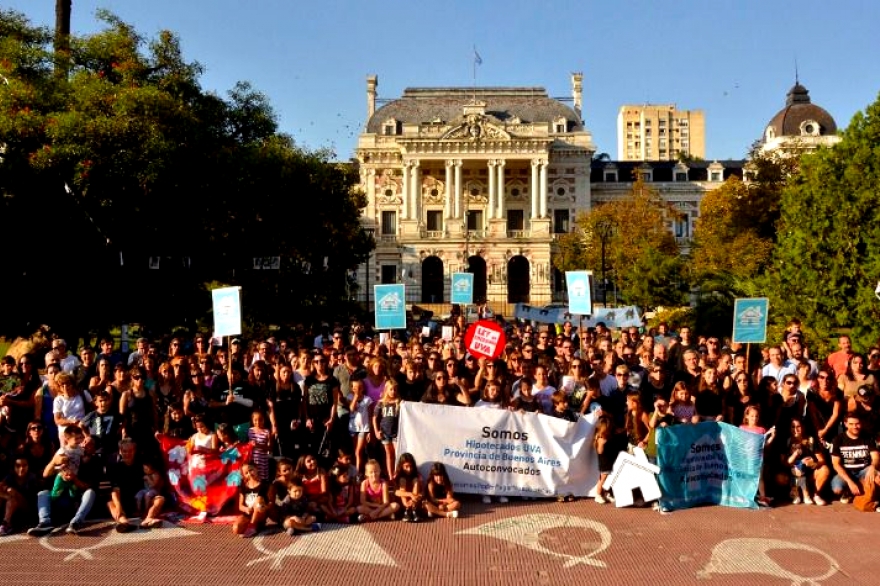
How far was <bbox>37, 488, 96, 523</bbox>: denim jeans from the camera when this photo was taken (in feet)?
27.2

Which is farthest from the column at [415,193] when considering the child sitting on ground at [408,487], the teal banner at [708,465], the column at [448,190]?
the child sitting on ground at [408,487]

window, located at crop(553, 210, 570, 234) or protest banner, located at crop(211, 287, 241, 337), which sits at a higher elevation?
window, located at crop(553, 210, 570, 234)

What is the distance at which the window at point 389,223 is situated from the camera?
6106cm

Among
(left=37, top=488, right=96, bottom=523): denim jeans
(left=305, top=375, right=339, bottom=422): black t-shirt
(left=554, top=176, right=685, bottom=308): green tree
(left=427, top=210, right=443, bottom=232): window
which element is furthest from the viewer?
(left=427, top=210, right=443, bottom=232): window

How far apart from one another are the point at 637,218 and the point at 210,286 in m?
25.7

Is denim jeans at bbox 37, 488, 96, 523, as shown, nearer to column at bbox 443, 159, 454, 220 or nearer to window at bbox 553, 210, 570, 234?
column at bbox 443, 159, 454, 220

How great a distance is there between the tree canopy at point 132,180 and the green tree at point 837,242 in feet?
46.6

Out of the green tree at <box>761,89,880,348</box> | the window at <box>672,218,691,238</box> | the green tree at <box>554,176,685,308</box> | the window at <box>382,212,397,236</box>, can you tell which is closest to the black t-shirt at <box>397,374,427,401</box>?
the green tree at <box>761,89,880,348</box>

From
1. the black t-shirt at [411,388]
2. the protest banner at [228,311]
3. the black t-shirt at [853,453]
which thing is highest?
the protest banner at [228,311]

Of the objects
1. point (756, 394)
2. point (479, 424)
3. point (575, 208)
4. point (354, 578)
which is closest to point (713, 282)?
point (756, 394)

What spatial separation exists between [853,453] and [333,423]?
633cm

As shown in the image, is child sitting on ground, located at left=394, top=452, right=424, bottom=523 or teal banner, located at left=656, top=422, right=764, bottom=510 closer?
child sitting on ground, located at left=394, top=452, right=424, bottom=523

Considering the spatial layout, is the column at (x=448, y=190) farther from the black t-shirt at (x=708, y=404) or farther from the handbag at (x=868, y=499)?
the handbag at (x=868, y=499)

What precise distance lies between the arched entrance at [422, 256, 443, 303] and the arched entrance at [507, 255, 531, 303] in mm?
5159
